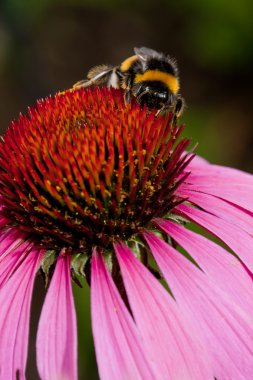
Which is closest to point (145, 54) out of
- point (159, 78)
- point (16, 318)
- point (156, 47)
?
point (159, 78)

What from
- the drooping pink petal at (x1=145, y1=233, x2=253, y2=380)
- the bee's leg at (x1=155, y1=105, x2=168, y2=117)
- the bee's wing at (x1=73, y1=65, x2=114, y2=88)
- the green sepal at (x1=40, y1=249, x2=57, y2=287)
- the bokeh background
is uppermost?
the bokeh background

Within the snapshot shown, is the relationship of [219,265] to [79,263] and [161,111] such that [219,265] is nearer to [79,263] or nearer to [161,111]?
[79,263]

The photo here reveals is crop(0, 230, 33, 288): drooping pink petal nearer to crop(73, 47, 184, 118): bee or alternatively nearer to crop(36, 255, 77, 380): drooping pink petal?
crop(36, 255, 77, 380): drooping pink petal

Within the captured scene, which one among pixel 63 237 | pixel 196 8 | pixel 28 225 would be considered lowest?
pixel 63 237

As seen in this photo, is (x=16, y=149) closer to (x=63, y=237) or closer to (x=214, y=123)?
(x=63, y=237)

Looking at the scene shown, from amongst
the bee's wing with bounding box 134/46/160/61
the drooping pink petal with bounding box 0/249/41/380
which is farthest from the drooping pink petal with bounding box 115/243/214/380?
the bee's wing with bounding box 134/46/160/61

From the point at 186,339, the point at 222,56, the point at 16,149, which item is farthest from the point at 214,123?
the point at 186,339
